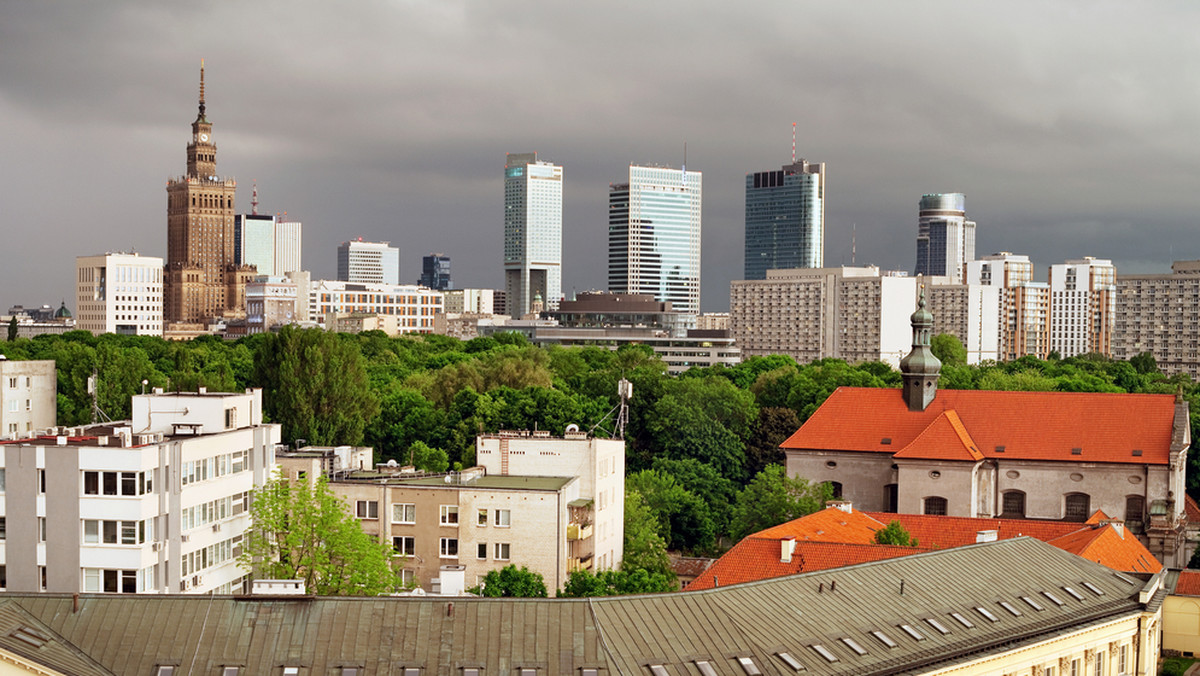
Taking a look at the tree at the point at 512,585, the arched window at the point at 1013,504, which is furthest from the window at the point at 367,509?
the arched window at the point at 1013,504

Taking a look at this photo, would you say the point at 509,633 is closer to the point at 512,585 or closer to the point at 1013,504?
the point at 512,585

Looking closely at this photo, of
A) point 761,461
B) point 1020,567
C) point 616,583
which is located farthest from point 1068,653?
point 761,461

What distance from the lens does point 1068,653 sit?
49.7m

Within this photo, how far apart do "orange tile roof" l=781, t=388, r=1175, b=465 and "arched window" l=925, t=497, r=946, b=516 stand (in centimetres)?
312

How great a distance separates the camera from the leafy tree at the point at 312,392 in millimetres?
111125

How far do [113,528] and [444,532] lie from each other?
18786mm

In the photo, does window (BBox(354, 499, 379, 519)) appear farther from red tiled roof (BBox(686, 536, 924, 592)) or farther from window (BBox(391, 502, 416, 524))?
red tiled roof (BBox(686, 536, 924, 592))

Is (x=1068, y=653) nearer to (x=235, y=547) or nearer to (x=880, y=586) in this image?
(x=880, y=586)

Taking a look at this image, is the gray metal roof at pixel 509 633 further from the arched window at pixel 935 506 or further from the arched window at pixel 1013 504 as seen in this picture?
the arched window at pixel 1013 504

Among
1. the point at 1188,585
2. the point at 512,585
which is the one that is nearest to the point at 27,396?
the point at 512,585

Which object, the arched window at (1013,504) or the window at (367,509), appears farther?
the arched window at (1013,504)

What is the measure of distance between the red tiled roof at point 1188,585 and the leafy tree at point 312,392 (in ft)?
207

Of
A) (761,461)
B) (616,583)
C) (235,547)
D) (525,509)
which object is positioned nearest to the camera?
(616,583)

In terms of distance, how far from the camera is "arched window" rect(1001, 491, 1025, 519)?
310 ft
